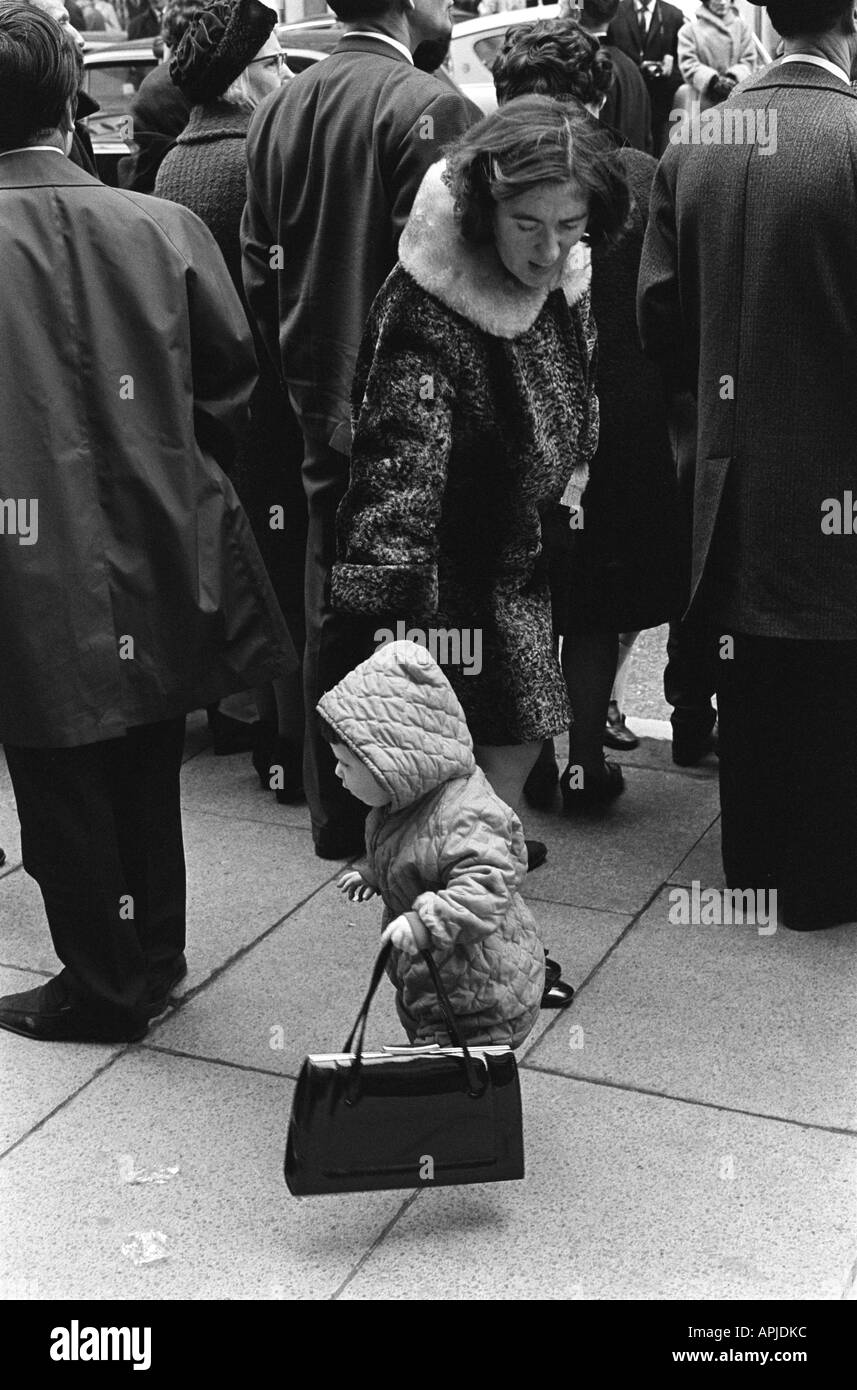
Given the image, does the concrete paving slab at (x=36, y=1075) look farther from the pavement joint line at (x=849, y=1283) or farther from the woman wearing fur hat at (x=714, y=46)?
the woman wearing fur hat at (x=714, y=46)

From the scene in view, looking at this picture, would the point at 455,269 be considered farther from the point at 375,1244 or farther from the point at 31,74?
the point at 375,1244

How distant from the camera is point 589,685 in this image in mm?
4980

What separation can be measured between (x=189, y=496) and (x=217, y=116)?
5.75 feet

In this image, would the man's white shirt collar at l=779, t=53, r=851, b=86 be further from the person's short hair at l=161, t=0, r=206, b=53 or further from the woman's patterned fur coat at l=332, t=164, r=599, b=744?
the person's short hair at l=161, t=0, r=206, b=53

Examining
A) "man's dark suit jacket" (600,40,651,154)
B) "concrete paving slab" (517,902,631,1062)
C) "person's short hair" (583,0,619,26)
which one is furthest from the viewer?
Answer: "man's dark suit jacket" (600,40,651,154)

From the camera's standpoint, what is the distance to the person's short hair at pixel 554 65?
14.4ft

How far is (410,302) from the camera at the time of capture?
3607 mm

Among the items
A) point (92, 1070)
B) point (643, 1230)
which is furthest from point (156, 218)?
point (643, 1230)

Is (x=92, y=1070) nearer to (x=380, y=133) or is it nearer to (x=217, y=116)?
(x=380, y=133)

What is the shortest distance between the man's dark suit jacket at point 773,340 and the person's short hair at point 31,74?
1.51 m

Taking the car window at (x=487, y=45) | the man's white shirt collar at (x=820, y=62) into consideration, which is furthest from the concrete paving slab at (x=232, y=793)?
the car window at (x=487, y=45)

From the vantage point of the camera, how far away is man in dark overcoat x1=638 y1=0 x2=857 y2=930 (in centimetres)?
397

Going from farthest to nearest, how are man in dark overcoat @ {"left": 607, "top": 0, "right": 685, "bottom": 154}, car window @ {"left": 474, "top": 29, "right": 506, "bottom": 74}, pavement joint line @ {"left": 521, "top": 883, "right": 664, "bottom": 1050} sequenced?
car window @ {"left": 474, "top": 29, "right": 506, "bottom": 74}, man in dark overcoat @ {"left": 607, "top": 0, "right": 685, "bottom": 154}, pavement joint line @ {"left": 521, "top": 883, "right": 664, "bottom": 1050}

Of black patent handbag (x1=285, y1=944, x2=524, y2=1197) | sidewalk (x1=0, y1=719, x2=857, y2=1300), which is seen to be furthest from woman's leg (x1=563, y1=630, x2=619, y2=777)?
black patent handbag (x1=285, y1=944, x2=524, y2=1197)
